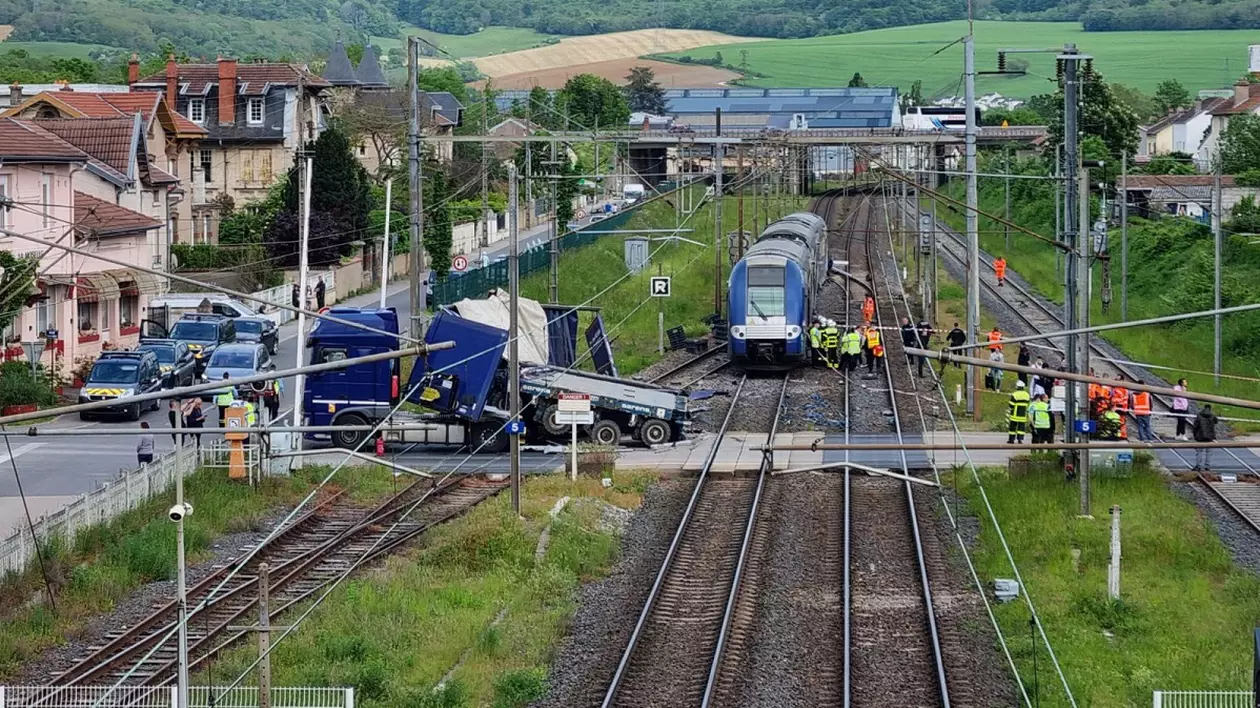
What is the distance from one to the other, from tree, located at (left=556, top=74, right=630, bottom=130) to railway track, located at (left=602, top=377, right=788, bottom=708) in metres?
87.1

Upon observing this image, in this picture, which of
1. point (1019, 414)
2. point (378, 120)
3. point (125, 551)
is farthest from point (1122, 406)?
point (378, 120)

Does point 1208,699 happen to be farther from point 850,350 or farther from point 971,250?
point 850,350

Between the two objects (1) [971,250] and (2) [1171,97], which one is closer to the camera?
(1) [971,250]

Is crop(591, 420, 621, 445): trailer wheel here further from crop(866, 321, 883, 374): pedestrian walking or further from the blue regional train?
crop(866, 321, 883, 374): pedestrian walking

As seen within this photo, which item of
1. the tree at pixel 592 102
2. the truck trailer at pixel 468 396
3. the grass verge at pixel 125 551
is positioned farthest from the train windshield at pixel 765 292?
the tree at pixel 592 102

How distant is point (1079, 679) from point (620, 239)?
5470cm

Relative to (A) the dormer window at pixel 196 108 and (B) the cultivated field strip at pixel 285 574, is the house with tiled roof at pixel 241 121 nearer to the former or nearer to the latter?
(A) the dormer window at pixel 196 108

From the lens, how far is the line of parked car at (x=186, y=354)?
37625 millimetres

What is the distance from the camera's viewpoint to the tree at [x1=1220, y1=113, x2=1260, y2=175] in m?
66.6

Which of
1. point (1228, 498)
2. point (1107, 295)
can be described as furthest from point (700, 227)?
point (1228, 498)

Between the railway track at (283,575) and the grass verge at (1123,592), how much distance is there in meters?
8.40

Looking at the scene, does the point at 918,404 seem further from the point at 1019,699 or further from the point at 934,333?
the point at 1019,699

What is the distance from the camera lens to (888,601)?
21516 mm

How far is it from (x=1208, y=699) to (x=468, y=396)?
59.9 feet
